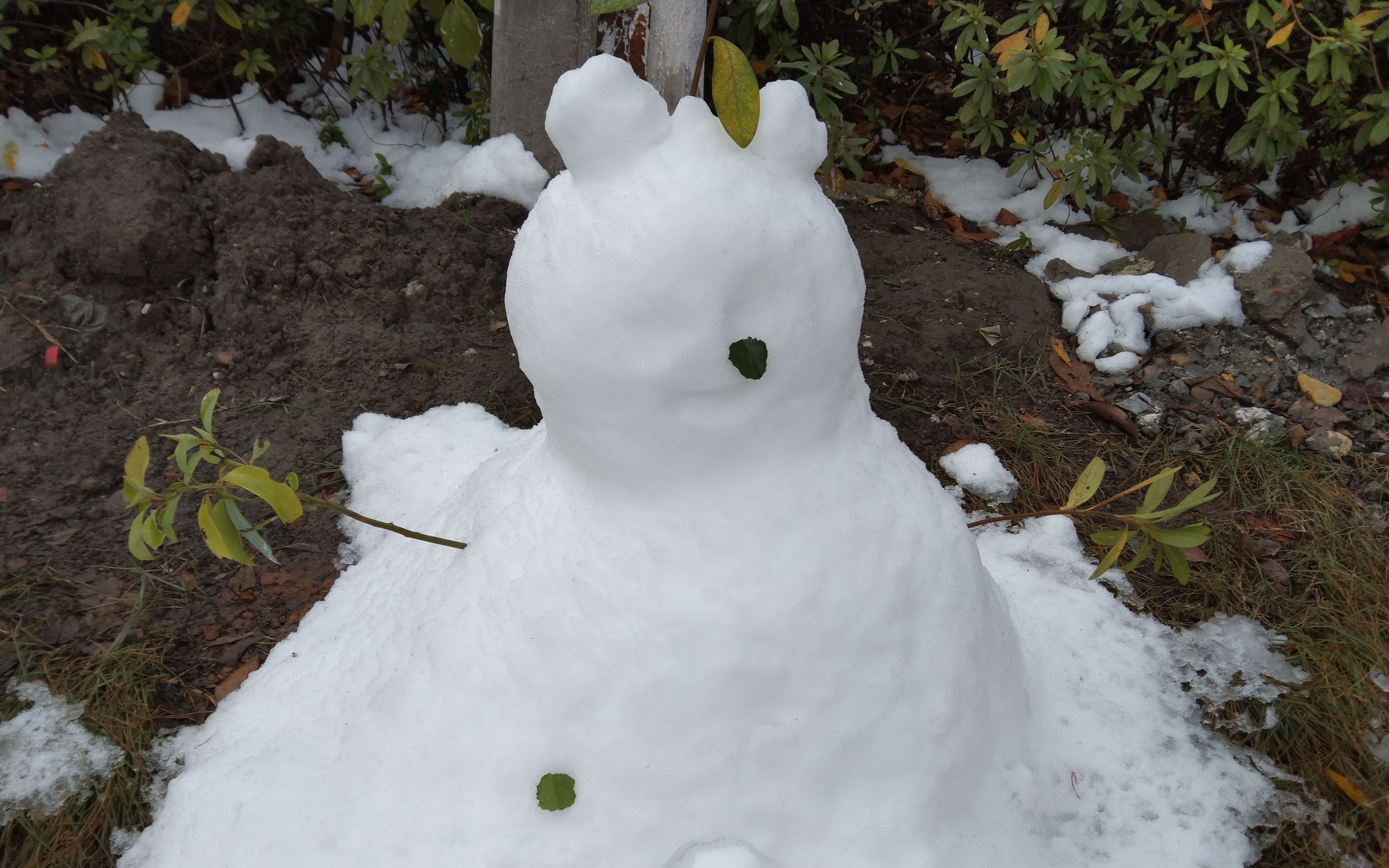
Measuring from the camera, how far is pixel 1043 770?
1553 millimetres

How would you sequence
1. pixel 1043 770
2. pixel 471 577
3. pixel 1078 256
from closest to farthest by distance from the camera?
pixel 471 577 → pixel 1043 770 → pixel 1078 256

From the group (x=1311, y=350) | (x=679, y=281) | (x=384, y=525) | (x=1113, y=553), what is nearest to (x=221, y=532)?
(x=384, y=525)

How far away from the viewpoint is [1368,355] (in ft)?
8.84

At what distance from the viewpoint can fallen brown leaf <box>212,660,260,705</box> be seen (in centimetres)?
190

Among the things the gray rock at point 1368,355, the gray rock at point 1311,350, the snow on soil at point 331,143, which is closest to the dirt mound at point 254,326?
the snow on soil at point 331,143

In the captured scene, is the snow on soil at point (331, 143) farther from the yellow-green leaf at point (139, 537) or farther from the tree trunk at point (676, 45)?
the yellow-green leaf at point (139, 537)

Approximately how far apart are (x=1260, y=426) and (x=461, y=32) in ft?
8.50

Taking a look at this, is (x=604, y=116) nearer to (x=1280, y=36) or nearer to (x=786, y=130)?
(x=786, y=130)

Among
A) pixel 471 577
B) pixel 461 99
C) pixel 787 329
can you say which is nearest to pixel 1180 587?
pixel 787 329

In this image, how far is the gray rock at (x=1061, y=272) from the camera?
10.1ft

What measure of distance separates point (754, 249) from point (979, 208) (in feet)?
8.67

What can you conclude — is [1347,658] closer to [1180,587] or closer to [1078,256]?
[1180,587]

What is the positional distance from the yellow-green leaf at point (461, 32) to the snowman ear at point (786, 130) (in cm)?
186

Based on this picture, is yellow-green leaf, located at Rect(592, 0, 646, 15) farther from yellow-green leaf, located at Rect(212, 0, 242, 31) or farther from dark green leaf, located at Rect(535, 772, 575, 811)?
yellow-green leaf, located at Rect(212, 0, 242, 31)
